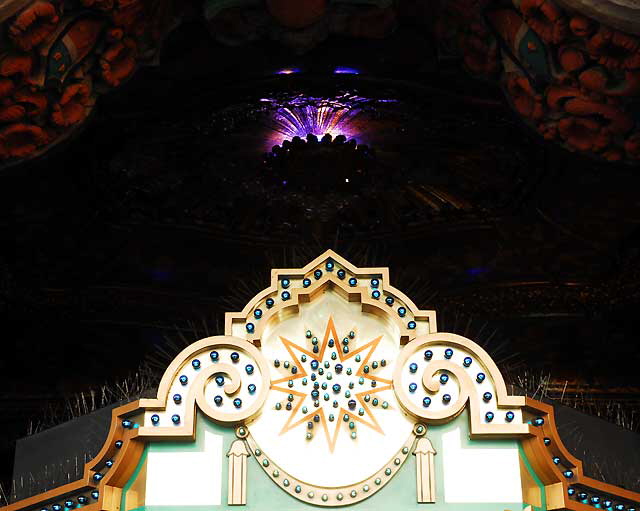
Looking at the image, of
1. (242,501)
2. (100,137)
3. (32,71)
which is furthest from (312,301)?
(100,137)

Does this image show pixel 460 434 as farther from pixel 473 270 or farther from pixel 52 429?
pixel 473 270

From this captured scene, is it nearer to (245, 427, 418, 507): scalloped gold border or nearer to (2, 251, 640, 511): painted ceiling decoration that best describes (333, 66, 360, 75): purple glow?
(2, 251, 640, 511): painted ceiling decoration

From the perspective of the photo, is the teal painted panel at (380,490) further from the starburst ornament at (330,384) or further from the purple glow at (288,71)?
the purple glow at (288,71)

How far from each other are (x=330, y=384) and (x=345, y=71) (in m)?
3.30

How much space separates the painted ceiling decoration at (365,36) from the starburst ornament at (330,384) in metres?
1.98

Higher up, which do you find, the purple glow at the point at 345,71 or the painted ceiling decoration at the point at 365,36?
the purple glow at the point at 345,71

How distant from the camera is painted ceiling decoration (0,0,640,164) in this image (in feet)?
16.7

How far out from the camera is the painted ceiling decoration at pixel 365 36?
509 cm

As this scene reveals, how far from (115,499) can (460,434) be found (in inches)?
45.4

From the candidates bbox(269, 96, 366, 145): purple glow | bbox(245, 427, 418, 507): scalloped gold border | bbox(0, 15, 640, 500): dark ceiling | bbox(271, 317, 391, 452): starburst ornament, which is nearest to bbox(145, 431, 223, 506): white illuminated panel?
bbox(245, 427, 418, 507): scalloped gold border

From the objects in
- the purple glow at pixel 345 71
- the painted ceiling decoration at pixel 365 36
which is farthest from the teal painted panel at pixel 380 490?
the purple glow at pixel 345 71

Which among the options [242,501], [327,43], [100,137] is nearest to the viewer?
[242,501]

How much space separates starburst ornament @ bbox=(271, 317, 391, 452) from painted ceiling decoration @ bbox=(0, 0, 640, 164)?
1980 millimetres

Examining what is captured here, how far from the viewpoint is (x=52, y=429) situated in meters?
4.77
